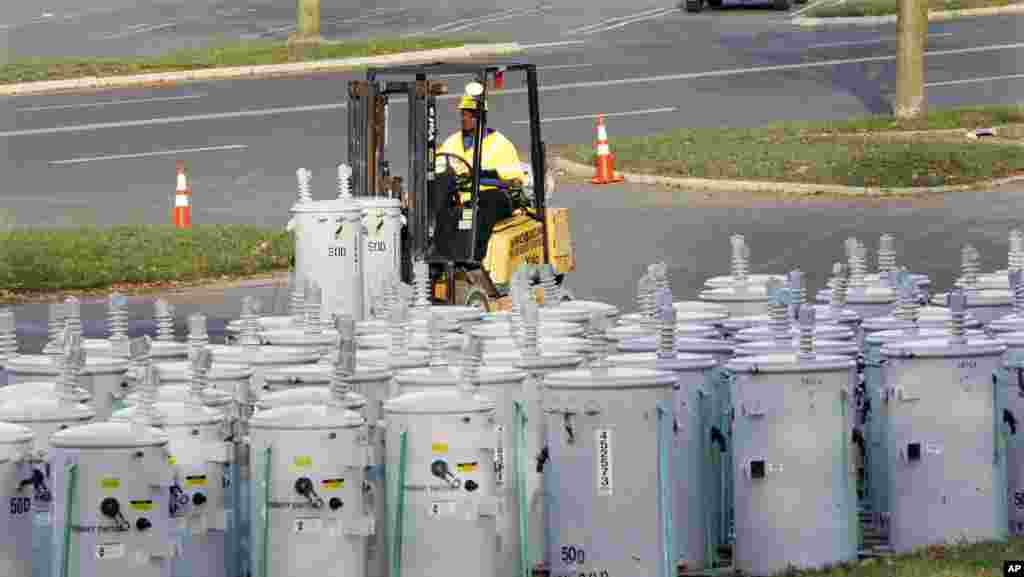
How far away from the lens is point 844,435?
13.0m

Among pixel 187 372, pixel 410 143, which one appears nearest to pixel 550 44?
pixel 410 143

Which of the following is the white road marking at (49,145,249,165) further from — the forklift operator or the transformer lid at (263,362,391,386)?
the transformer lid at (263,362,391,386)

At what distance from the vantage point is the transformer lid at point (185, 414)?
11.7 metres

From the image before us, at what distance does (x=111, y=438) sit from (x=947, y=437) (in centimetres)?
506

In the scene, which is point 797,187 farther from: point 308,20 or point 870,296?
point 308,20

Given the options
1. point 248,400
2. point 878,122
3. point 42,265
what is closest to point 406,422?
point 248,400

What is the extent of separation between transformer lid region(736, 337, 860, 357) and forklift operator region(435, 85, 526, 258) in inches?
242

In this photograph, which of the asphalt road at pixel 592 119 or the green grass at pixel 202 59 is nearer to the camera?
the asphalt road at pixel 592 119

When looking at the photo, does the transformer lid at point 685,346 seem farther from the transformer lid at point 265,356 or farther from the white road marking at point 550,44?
the white road marking at point 550,44

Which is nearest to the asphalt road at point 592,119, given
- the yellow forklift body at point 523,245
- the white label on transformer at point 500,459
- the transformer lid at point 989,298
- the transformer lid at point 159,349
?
the yellow forklift body at point 523,245

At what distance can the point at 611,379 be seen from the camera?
12055mm

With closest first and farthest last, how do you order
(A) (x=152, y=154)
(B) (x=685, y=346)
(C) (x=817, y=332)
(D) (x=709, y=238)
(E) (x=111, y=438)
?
(E) (x=111, y=438), (B) (x=685, y=346), (C) (x=817, y=332), (D) (x=709, y=238), (A) (x=152, y=154)

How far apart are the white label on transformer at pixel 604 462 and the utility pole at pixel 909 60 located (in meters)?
22.3

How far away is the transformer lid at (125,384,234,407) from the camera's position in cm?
1227
